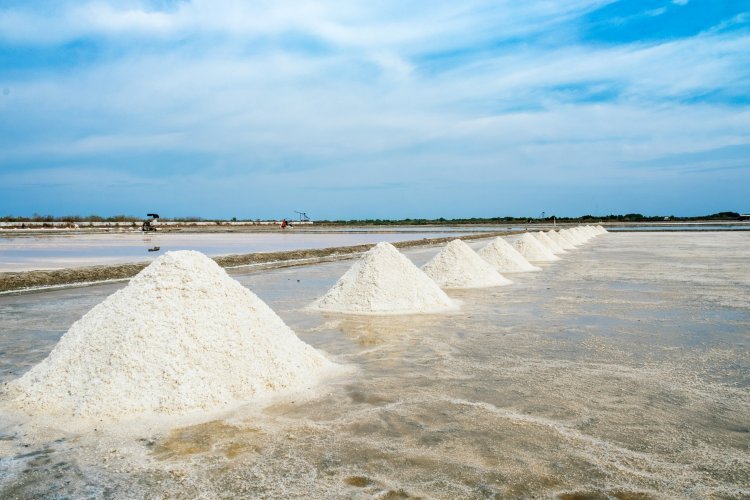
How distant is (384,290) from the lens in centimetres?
736

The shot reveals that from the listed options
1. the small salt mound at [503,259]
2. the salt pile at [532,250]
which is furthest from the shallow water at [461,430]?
the salt pile at [532,250]

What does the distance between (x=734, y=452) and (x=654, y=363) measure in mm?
1851

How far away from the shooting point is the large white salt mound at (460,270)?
970 centimetres

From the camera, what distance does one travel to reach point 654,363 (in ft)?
15.3

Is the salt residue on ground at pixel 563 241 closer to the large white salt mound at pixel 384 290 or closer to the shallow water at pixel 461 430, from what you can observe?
the large white salt mound at pixel 384 290

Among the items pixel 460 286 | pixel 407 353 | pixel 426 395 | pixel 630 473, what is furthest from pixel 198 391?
pixel 460 286

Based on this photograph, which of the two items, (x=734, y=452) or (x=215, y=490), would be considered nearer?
(x=215, y=490)

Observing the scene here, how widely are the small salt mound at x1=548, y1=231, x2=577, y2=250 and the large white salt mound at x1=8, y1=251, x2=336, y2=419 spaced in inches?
741

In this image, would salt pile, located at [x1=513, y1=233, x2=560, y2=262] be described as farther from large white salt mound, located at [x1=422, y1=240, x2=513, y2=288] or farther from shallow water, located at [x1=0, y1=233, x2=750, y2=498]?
shallow water, located at [x1=0, y1=233, x2=750, y2=498]

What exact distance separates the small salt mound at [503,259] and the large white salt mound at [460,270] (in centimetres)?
207

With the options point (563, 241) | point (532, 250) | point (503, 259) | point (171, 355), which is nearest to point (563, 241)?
point (563, 241)

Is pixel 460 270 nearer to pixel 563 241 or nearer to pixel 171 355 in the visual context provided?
pixel 171 355

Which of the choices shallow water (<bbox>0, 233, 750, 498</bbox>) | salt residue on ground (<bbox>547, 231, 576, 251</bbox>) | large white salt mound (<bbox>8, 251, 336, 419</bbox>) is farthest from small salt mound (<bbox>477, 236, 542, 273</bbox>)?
salt residue on ground (<bbox>547, 231, 576, 251</bbox>)

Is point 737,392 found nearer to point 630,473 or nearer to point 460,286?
point 630,473
